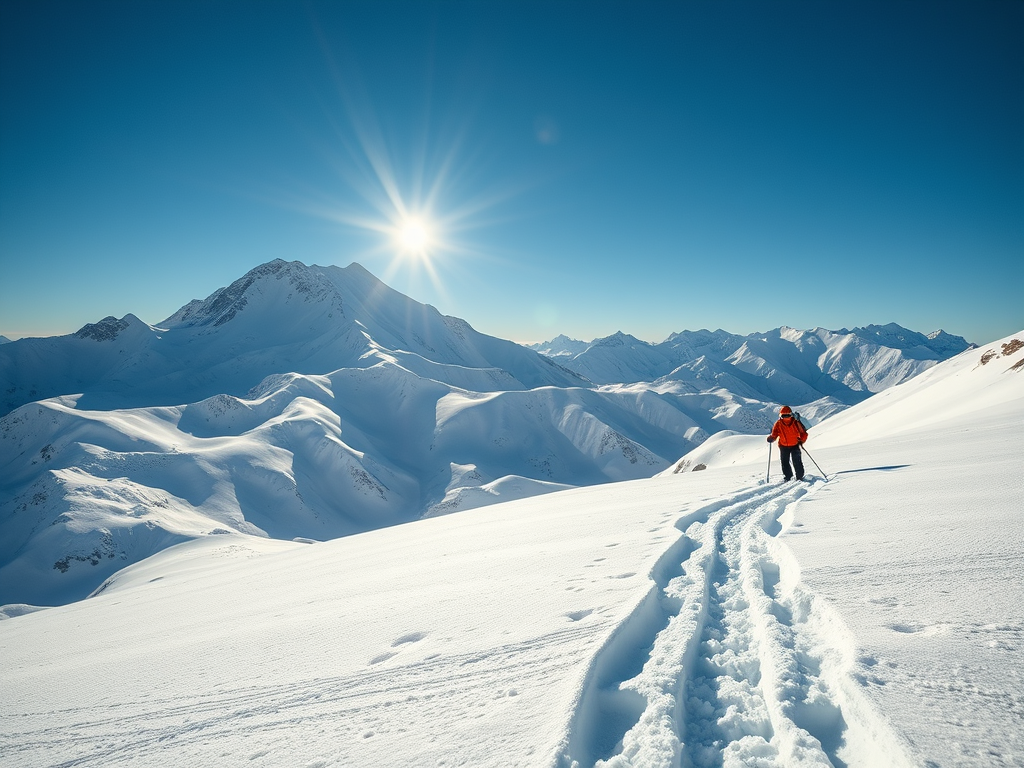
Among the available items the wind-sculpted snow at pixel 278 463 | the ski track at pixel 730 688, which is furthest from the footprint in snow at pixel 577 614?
the wind-sculpted snow at pixel 278 463

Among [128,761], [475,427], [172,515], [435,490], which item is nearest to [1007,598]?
[128,761]

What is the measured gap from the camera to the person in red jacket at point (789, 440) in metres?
11.8

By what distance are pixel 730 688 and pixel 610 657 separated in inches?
32.4

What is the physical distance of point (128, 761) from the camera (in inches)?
127

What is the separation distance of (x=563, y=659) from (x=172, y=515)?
68.5m

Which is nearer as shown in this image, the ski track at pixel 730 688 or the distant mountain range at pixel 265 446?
the ski track at pixel 730 688

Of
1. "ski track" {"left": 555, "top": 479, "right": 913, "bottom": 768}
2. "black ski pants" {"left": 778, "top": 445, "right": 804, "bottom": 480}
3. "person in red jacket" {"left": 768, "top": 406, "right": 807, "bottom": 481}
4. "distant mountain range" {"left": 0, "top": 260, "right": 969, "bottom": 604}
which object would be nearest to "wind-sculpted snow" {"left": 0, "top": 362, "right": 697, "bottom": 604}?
"distant mountain range" {"left": 0, "top": 260, "right": 969, "bottom": 604}

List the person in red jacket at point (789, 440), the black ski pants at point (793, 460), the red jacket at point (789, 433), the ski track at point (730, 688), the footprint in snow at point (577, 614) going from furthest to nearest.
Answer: the red jacket at point (789, 433) < the person in red jacket at point (789, 440) < the black ski pants at point (793, 460) < the footprint in snow at point (577, 614) < the ski track at point (730, 688)

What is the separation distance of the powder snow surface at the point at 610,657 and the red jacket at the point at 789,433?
14.9 feet

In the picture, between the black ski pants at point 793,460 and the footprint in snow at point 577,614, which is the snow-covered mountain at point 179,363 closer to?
the black ski pants at point 793,460

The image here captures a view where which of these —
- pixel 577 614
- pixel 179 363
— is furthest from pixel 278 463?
pixel 179 363

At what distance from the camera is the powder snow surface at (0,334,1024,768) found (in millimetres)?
2580

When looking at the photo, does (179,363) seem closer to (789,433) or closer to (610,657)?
(789,433)

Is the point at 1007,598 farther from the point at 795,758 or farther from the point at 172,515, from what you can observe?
the point at 172,515
